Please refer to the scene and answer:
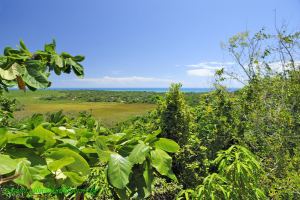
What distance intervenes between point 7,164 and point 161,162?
0.34 metres

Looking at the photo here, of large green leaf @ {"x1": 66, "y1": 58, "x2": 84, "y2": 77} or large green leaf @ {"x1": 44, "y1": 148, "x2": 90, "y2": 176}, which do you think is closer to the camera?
large green leaf @ {"x1": 44, "y1": 148, "x2": 90, "y2": 176}

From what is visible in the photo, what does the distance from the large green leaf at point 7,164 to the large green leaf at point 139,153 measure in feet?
0.79

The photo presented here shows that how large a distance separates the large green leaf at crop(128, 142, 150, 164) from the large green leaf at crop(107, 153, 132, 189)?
2 cm

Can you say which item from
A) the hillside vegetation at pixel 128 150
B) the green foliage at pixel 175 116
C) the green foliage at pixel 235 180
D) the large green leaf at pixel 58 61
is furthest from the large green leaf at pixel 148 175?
the green foliage at pixel 175 116

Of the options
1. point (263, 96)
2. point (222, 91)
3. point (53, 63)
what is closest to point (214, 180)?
point (53, 63)

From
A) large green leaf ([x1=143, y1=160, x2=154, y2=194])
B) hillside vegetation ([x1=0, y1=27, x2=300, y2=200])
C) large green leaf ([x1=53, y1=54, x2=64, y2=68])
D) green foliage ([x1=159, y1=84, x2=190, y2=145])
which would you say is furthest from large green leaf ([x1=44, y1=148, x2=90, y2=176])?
green foliage ([x1=159, y1=84, x2=190, y2=145])

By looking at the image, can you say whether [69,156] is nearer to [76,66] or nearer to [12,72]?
[12,72]

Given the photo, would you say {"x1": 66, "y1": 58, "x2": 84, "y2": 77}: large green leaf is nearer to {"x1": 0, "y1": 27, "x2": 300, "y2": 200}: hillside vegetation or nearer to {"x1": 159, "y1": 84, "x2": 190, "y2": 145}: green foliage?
{"x1": 0, "y1": 27, "x2": 300, "y2": 200}: hillside vegetation

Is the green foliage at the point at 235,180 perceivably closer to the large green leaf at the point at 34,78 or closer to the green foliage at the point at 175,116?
the large green leaf at the point at 34,78

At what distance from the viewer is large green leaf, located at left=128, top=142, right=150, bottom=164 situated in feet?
2.17

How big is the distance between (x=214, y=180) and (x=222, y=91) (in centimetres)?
770

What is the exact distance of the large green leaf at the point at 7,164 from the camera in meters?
0.48

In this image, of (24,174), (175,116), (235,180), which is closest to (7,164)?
(24,174)

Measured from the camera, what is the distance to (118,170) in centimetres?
63
